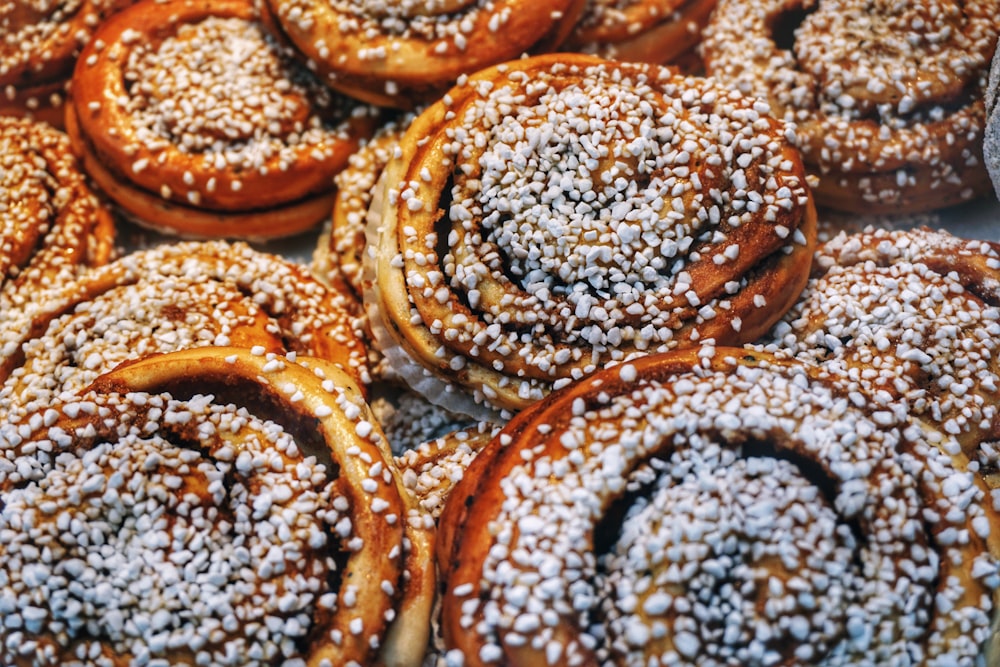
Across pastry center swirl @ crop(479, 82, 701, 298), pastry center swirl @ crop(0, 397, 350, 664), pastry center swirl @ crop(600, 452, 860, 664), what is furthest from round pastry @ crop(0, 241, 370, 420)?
pastry center swirl @ crop(600, 452, 860, 664)

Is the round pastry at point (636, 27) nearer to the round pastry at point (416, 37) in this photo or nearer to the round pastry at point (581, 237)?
the round pastry at point (416, 37)

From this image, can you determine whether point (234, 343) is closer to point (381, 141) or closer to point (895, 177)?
point (381, 141)

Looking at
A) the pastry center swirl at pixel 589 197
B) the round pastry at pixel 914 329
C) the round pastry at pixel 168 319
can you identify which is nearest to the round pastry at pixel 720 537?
the round pastry at pixel 914 329

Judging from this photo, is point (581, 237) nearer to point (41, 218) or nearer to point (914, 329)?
point (914, 329)

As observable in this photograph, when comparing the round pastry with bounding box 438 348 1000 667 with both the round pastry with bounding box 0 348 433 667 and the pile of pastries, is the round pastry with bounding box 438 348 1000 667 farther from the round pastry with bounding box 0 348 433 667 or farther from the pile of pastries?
the round pastry with bounding box 0 348 433 667

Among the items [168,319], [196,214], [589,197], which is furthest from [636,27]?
[168,319]

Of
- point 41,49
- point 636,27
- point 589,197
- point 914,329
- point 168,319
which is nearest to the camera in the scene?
point 914,329

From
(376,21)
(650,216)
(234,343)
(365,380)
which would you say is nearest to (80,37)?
(376,21)
